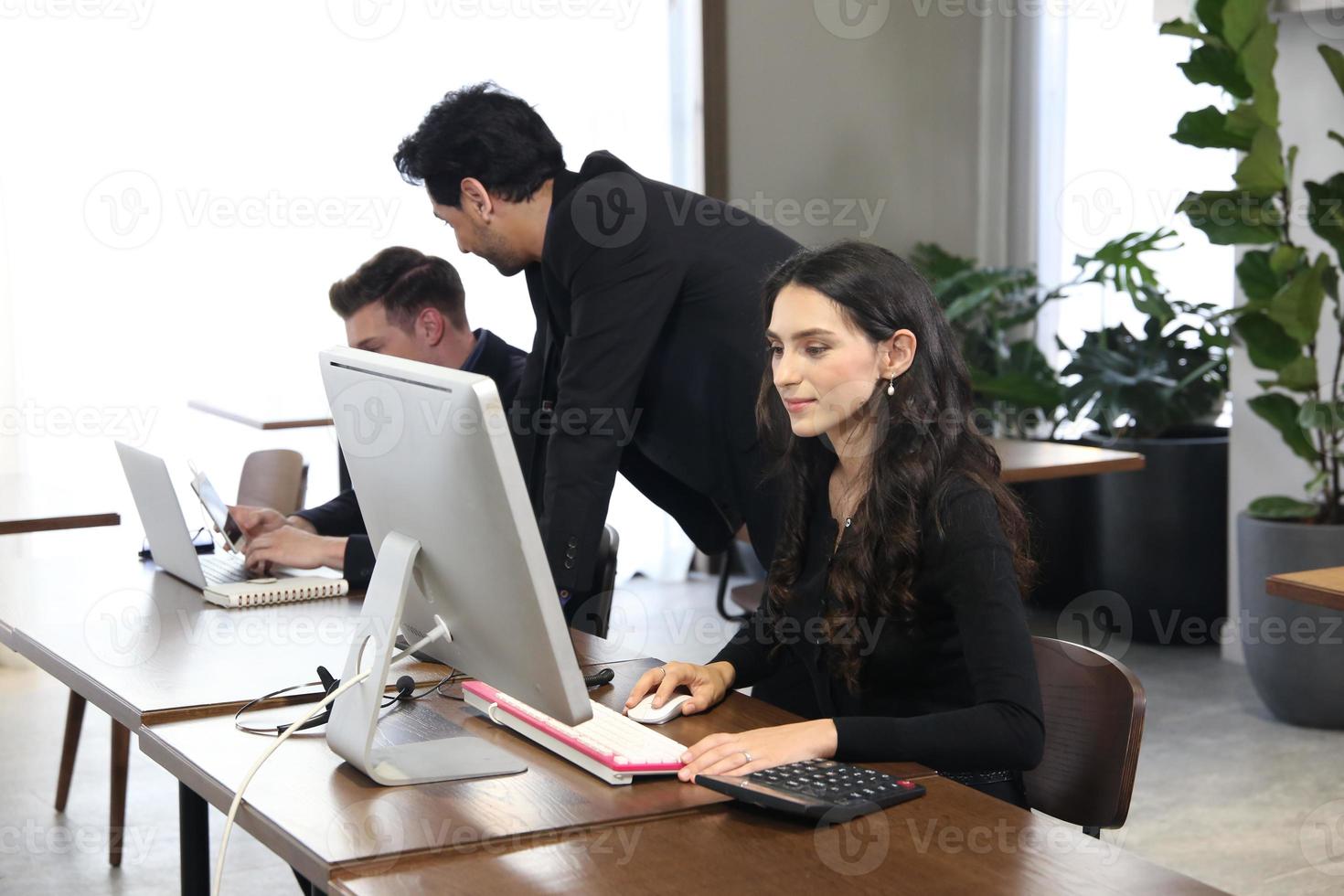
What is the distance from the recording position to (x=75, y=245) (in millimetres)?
4738

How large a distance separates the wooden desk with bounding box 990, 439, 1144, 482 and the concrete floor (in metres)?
0.70

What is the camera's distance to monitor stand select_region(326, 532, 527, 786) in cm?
144

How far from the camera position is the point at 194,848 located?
6.32 ft

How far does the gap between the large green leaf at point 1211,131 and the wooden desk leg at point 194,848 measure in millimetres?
3133

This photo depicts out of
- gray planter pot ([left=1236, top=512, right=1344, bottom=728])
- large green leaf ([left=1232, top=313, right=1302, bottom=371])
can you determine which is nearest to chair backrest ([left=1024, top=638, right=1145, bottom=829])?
gray planter pot ([left=1236, top=512, right=1344, bottom=728])

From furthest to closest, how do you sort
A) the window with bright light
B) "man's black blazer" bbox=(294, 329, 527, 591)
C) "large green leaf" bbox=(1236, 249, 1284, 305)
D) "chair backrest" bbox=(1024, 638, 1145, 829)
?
the window with bright light
"large green leaf" bbox=(1236, 249, 1284, 305)
"man's black blazer" bbox=(294, 329, 527, 591)
"chair backrest" bbox=(1024, 638, 1145, 829)

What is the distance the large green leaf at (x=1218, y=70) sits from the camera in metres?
3.91

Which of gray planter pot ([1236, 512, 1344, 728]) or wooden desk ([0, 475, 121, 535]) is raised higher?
wooden desk ([0, 475, 121, 535])

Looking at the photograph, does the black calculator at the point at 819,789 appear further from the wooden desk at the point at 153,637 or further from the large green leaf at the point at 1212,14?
the large green leaf at the point at 1212,14

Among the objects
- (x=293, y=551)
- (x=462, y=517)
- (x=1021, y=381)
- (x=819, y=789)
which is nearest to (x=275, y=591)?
(x=293, y=551)

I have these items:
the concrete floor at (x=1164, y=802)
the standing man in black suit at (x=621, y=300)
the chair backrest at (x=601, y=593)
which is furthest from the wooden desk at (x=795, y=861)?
the concrete floor at (x=1164, y=802)

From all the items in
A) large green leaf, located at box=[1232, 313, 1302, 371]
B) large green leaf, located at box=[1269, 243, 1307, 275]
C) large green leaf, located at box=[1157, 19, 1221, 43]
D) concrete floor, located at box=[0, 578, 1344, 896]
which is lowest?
concrete floor, located at box=[0, 578, 1344, 896]

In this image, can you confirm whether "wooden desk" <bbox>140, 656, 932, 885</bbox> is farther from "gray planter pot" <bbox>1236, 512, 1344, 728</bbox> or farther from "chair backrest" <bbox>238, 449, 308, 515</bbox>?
"gray planter pot" <bbox>1236, 512, 1344, 728</bbox>

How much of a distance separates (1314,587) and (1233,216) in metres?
1.78
